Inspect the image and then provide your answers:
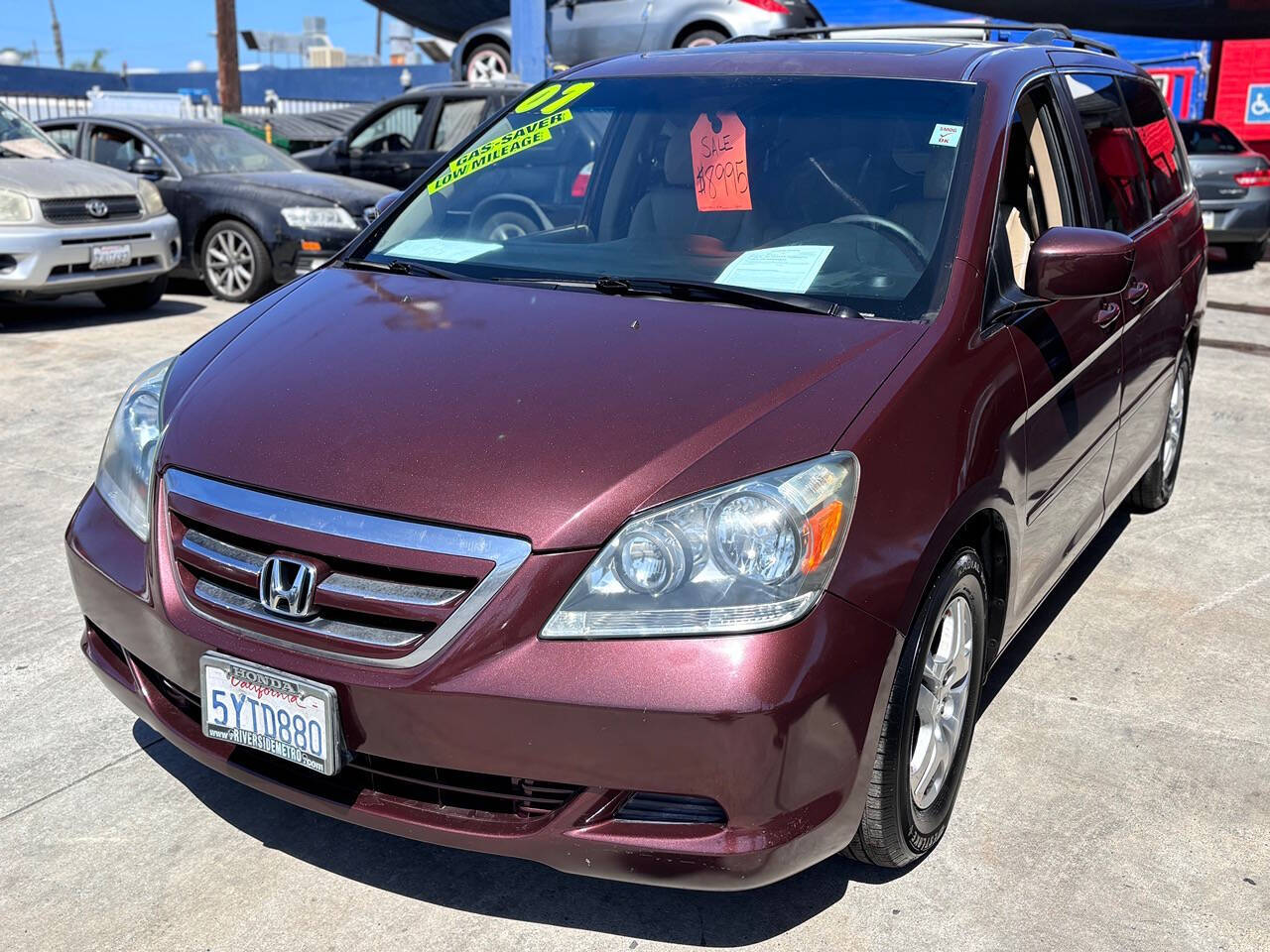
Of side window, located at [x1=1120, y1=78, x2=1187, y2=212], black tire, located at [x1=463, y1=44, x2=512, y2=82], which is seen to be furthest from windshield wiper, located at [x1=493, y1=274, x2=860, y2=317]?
black tire, located at [x1=463, y1=44, x2=512, y2=82]

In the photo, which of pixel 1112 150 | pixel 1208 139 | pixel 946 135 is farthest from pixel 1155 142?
pixel 1208 139

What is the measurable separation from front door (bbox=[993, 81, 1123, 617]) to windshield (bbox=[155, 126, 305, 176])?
8.18 m

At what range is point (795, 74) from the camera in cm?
355

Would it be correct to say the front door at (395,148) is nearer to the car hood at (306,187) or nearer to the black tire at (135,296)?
the car hood at (306,187)

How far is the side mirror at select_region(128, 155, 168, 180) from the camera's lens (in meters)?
10.2

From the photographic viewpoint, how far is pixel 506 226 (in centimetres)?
367

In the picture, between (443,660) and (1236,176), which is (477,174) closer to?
(443,660)

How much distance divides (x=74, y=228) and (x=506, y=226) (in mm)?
5988

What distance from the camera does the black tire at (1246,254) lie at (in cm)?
1346

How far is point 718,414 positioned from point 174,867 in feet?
4.87

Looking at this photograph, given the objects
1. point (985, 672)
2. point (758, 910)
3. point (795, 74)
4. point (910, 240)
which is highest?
point (795, 74)

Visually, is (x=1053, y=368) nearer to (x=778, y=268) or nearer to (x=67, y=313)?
(x=778, y=268)

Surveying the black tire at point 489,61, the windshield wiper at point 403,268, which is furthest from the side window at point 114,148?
the windshield wiper at point 403,268

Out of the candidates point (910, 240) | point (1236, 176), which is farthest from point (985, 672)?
point (1236, 176)
